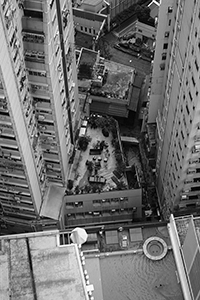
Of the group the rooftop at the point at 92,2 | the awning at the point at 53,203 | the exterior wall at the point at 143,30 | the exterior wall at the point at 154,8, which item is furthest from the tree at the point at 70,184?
the rooftop at the point at 92,2

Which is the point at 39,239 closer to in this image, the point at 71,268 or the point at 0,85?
the point at 71,268

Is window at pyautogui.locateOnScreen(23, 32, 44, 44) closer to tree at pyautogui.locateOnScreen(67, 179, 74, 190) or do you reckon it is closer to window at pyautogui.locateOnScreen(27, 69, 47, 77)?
window at pyautogui.locateOnScreen(27, 69, 47, 77)

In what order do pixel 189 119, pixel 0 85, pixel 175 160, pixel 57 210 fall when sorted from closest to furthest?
pixel 0 85 < pixel 189 119 < pixel 175 160 < pixel 57 210

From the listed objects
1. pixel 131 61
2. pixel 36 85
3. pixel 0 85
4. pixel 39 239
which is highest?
pixel 131 61

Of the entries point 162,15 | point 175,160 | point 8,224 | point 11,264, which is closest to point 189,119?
point 175,160

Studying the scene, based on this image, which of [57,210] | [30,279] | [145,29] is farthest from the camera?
[145,29]

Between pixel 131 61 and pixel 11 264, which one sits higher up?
pixel 131 61

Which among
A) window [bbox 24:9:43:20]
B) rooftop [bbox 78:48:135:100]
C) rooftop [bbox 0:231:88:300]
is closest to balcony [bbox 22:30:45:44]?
window [bbox 24:9:43:20]
